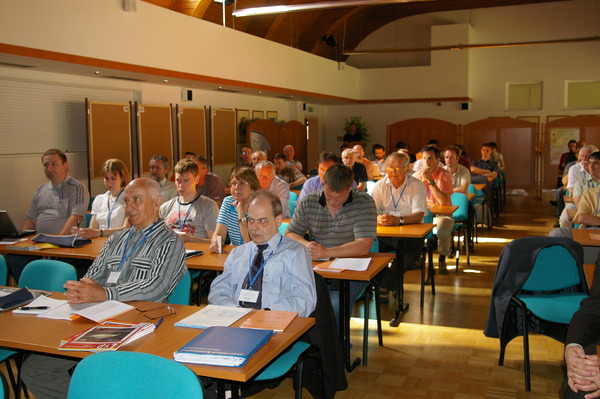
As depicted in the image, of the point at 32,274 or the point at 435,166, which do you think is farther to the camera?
the point at 435,166

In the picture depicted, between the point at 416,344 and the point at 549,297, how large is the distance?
1.24 meters

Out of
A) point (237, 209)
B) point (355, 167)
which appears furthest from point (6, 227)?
point (355, 167)

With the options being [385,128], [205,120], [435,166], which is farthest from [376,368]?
[385,128]

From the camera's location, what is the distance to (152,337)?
2.61 metres

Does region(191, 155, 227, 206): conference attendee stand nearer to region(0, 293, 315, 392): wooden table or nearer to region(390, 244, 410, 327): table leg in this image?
region(390, 244, 410, 327): table leg

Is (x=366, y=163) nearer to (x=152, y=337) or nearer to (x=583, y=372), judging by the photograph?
(x=152, y=337)

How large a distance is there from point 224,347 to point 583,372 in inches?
55.7

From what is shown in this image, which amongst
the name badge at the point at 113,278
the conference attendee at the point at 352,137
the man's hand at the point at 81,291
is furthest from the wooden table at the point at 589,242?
the conference attendee at the point at 352,137

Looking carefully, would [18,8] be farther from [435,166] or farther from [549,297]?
[549,297]

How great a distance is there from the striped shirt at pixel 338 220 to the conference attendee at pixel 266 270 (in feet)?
4.29

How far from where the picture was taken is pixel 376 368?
14.4 ft

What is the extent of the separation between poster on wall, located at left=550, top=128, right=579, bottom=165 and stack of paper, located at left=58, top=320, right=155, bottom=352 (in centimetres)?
1706

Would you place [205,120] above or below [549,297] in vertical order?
above

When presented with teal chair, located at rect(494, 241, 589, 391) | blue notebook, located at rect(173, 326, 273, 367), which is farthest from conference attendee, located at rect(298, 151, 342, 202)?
blue notebook, located at rect(173, 326, 273, 367)
